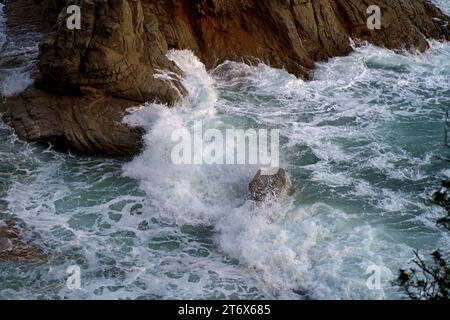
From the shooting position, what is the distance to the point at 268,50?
44.4 feet

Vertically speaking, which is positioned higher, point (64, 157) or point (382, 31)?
point (382, 31)

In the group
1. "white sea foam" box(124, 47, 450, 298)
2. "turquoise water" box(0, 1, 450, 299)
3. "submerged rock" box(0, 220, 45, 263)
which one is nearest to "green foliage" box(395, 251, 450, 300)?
"white sea foam" box(124, 47, 450, 298)

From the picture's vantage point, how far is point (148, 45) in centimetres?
1222

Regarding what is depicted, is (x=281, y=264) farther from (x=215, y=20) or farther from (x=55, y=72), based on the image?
(x=215, y=20)

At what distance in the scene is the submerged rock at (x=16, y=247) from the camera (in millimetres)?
8430

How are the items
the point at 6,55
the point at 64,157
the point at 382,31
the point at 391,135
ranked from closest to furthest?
the point at 64,157, the point at 391,135, the point at 6,55, the point at 382,31

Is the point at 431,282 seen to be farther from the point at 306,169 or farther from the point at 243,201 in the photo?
the point at 306,169

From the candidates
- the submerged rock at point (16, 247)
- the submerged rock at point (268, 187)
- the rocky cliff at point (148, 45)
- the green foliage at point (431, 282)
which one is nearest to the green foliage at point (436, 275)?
the green foliage at point (431, 282)

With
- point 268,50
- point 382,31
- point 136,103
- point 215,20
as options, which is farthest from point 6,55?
point 382,31

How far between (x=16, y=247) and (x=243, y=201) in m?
3.41

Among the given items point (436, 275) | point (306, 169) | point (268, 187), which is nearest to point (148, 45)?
point (306, 169)

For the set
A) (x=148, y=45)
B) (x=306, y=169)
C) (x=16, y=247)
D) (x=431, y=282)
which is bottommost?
(x=16, y=247)

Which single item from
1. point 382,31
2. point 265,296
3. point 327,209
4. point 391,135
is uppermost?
point 382,31

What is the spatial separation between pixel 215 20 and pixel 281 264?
6692mm
